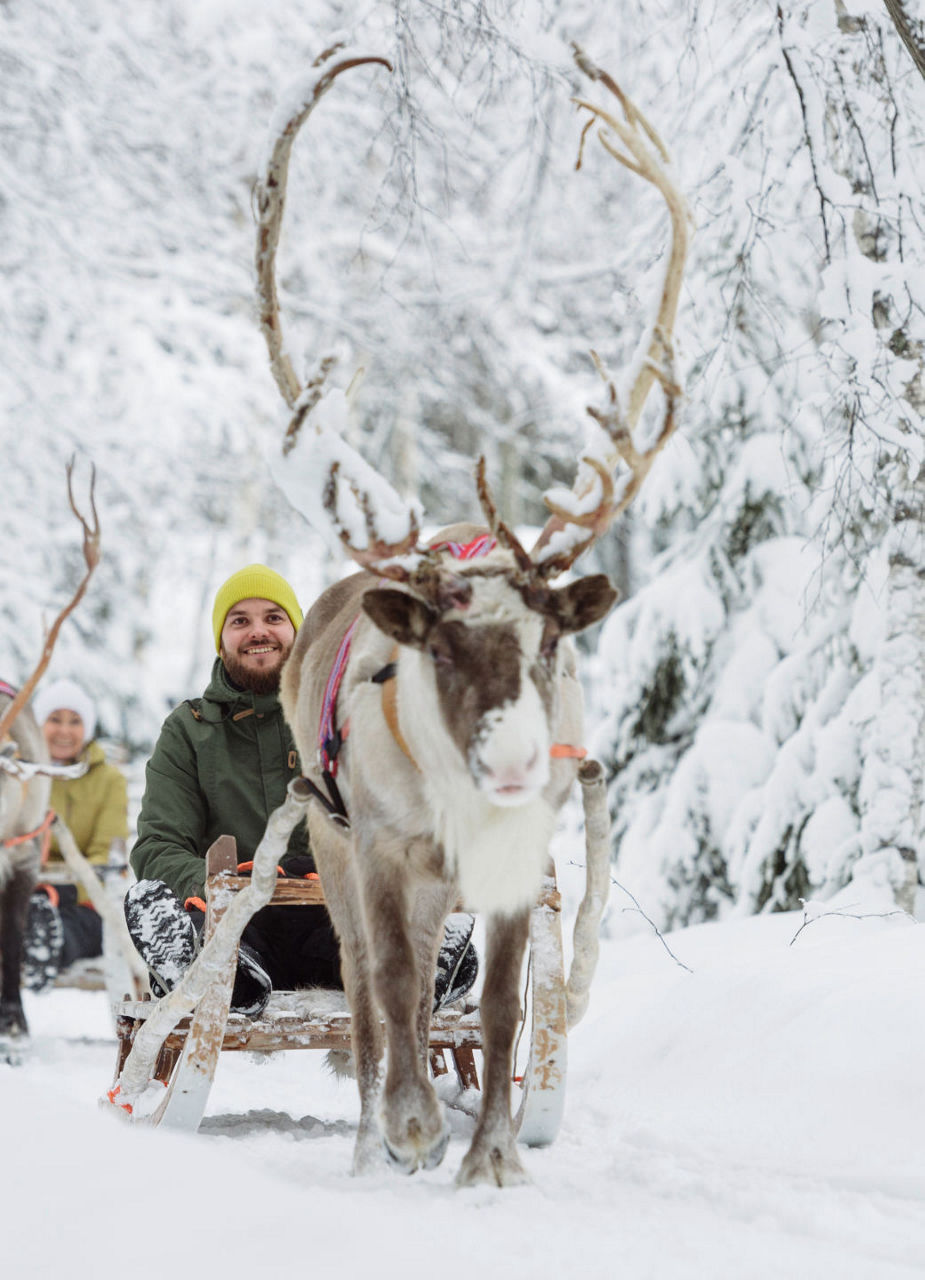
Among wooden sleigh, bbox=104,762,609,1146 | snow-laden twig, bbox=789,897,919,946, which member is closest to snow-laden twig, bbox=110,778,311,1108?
wooden sleigh, bbox=104,762,609,1146

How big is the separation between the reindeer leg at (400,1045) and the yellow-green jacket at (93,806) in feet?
20.8

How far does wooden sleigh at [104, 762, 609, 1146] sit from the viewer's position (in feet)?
11.0

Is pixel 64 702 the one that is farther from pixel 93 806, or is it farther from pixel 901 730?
pixel 901 730

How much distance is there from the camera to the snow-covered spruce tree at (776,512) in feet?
15.4

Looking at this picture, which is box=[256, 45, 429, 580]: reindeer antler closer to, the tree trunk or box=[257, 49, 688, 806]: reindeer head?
box=[257, 49, 688, 806]: reindeer head

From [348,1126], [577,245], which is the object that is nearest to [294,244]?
[577,245]

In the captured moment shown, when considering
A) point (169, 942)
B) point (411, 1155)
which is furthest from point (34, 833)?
point (411, 1155)

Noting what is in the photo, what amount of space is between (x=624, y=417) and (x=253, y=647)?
2.04 metres

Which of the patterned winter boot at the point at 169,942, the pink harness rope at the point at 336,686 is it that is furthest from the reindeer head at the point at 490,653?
the patterned winter boot at the point at 169,942

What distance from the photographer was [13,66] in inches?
455

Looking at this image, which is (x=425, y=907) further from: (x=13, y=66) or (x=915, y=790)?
(x=13, y=66)

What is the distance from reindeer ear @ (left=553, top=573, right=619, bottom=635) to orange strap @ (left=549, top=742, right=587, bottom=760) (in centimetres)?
29

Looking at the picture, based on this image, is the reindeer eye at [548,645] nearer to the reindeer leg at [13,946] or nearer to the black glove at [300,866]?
the black glove at [300,866]

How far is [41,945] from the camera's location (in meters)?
8.38
